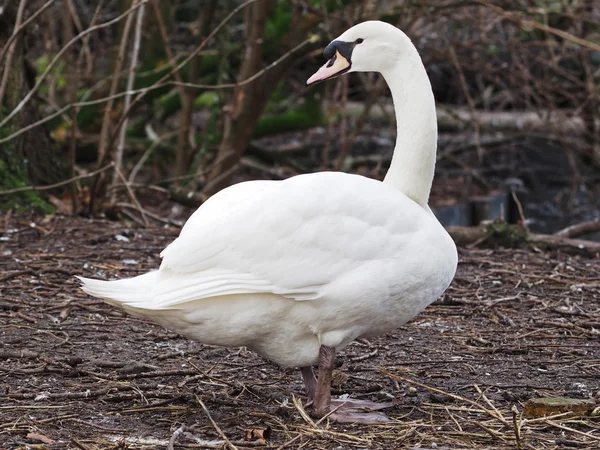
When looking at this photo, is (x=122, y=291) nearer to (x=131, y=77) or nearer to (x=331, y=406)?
(x=331, y=406)

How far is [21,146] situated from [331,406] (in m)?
4.21

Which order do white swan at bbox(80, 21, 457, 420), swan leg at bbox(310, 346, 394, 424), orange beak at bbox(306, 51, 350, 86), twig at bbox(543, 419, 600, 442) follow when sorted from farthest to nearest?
orange beak at bbox(306, 51, 350, 86) → swan leg at bbox(310, 346, 394, 424) → white swan at bbox(80, 21, 457, 420) → twig at bbox(543, 419, 600, 442)

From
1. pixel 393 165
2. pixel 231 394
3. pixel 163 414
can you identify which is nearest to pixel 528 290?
pixel 393 165

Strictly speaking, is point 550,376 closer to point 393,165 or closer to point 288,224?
point 393,165

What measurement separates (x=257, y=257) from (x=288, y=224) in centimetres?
18

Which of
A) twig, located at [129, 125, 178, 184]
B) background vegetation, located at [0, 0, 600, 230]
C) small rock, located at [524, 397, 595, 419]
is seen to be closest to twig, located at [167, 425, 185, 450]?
small rock, located at [524, 397, 595, 419]

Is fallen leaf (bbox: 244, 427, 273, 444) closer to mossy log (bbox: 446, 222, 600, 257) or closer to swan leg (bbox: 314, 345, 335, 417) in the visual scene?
swan leg (bbox: 314, 345, 335, 417)

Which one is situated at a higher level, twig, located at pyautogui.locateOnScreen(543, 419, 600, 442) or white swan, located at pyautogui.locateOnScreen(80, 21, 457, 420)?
white swan, located at pyautogui.locateOnScreen(80, 21, 457, 420)

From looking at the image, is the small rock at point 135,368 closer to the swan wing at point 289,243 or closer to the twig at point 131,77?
the swan wing at point 289,243

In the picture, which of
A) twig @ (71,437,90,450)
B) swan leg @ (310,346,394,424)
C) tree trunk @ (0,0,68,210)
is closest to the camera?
twig @ (71,437,90,450)

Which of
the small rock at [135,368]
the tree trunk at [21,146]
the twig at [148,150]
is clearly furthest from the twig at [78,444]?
the twig at [148,150]

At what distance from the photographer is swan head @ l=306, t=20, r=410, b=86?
13.4ft

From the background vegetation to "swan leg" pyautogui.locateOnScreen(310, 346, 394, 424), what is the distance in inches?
114

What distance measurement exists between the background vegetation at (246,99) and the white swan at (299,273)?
8.82 ft
